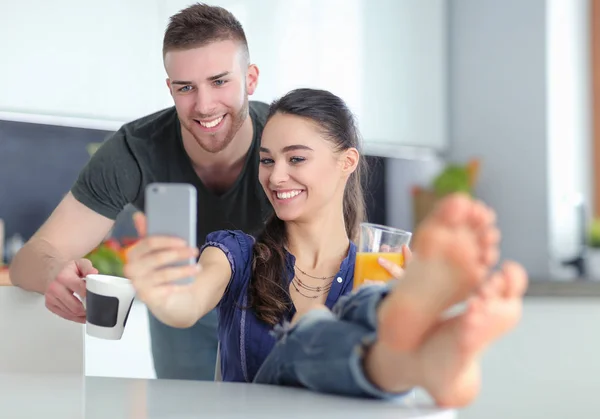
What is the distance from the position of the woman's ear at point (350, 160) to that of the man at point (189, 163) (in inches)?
12.9

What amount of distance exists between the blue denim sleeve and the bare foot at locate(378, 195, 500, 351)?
0.59 m

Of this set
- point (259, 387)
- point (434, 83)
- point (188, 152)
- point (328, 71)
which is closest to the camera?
point (259, 387)

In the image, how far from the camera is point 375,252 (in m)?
1.30

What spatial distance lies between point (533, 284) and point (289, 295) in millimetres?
1584

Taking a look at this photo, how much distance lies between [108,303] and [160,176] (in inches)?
23.1

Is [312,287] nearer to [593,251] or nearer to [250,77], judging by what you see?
[250,77]

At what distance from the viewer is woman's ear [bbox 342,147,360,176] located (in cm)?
144

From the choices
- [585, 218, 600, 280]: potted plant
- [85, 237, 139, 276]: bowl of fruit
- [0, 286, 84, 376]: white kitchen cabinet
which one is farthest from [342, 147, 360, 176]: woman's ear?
[585, 218, 600, 280]: potted plant

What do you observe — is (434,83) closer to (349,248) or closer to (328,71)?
(328,71)

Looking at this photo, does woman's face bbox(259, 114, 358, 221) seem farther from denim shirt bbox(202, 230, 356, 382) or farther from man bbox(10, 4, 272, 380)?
man bbox(10, 4, 272, 380)

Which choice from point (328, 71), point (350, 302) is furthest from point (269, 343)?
point (328, 71)

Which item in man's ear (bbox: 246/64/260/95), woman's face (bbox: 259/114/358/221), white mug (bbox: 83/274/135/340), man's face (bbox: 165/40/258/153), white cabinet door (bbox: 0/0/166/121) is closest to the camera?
white mug (bbox: 83/274/135/340)

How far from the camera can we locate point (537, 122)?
3340mm

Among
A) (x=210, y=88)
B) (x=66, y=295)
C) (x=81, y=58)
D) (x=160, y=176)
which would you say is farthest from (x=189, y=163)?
(x=81, y=58)
